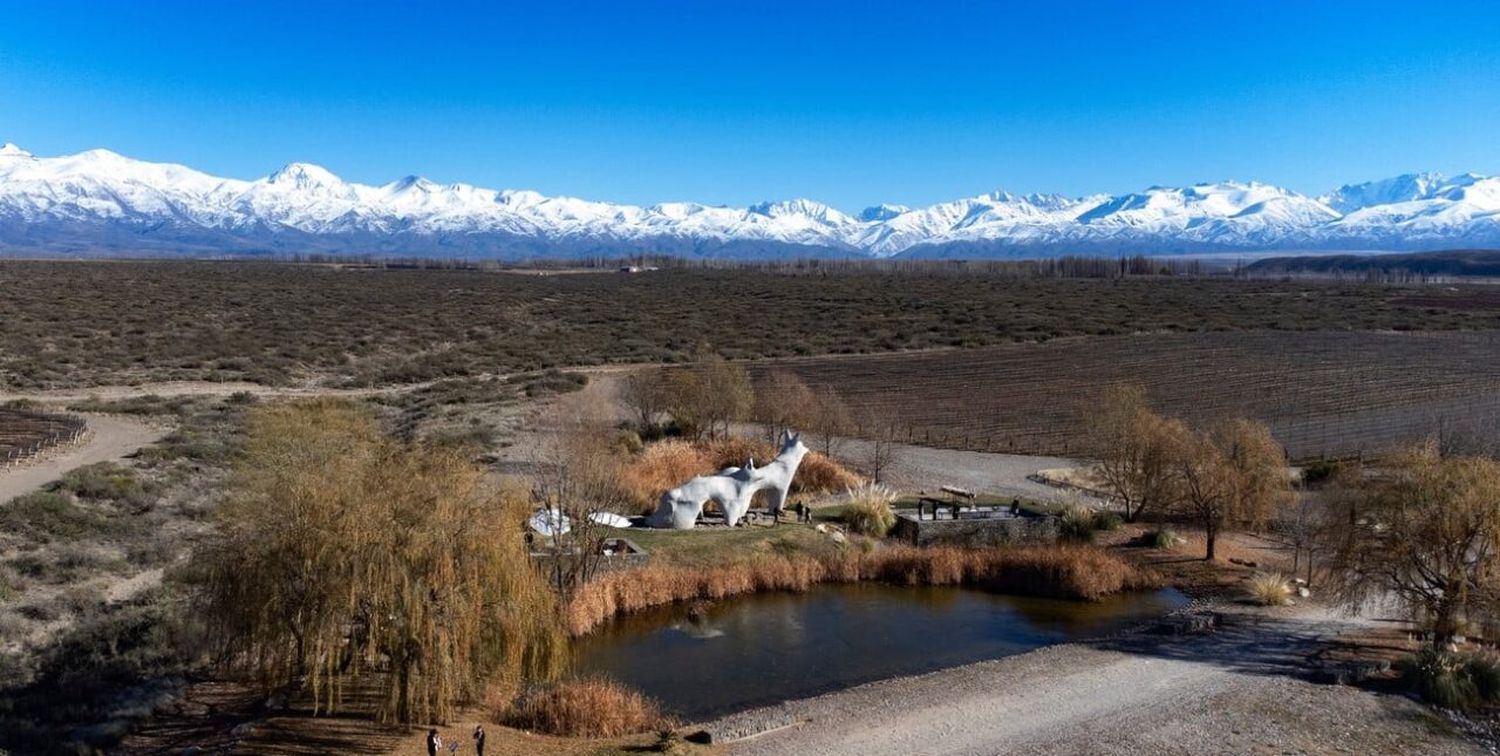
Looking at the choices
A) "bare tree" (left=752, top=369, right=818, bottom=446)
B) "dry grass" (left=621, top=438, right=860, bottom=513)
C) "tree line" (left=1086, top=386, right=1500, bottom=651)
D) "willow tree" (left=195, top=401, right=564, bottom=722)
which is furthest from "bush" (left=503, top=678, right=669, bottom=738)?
"bare tree" (left=752, top=369, right=818, bottom=446)

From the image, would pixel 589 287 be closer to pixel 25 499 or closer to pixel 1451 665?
pixel 25 499

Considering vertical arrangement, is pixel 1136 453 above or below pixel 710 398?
below

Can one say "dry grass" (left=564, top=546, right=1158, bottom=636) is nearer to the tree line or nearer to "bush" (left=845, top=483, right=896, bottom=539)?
"bush" (left=845, top=483, right=896, bottom=539)

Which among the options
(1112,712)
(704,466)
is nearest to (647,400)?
(704,466)

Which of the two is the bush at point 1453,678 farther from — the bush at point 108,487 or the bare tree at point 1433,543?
the bush at point 108,487

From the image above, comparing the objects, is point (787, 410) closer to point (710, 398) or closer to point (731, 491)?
point (710, 398)

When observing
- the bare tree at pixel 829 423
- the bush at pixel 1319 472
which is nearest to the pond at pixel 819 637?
the bush at pixel 1319 472
